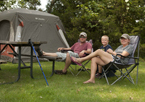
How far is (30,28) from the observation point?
20.2 ft

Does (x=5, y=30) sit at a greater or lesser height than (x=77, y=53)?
greater

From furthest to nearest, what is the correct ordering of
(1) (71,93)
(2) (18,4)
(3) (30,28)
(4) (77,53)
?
(2) (18,4) → (3) (30,28) → (4) (77,53) → (1) (71,93)

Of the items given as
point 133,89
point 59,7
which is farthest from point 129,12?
point 133,89

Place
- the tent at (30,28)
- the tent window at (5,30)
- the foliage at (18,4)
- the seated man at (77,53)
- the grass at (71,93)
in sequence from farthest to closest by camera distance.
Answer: the foliage at (18,4) < the tent window at (5,30) < the tent at (30,28) < the seated man at (77,53) < the grass at (71,93)

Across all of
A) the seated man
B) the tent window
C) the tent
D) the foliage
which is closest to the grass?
the seated man

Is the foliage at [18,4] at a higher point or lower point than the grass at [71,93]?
higher

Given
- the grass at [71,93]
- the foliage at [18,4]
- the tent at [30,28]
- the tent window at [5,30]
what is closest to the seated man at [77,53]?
the grass at [71,93]

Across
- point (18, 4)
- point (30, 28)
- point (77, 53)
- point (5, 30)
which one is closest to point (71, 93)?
point (77, 53)

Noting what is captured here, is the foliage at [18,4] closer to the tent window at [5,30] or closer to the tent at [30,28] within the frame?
the tent window at [5,30]

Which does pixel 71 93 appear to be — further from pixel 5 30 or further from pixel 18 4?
pixel 18 4

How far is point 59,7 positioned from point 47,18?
14.9ft

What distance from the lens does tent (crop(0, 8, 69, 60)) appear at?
588cm

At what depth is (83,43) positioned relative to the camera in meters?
4.04

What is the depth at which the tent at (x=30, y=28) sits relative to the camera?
588cm
